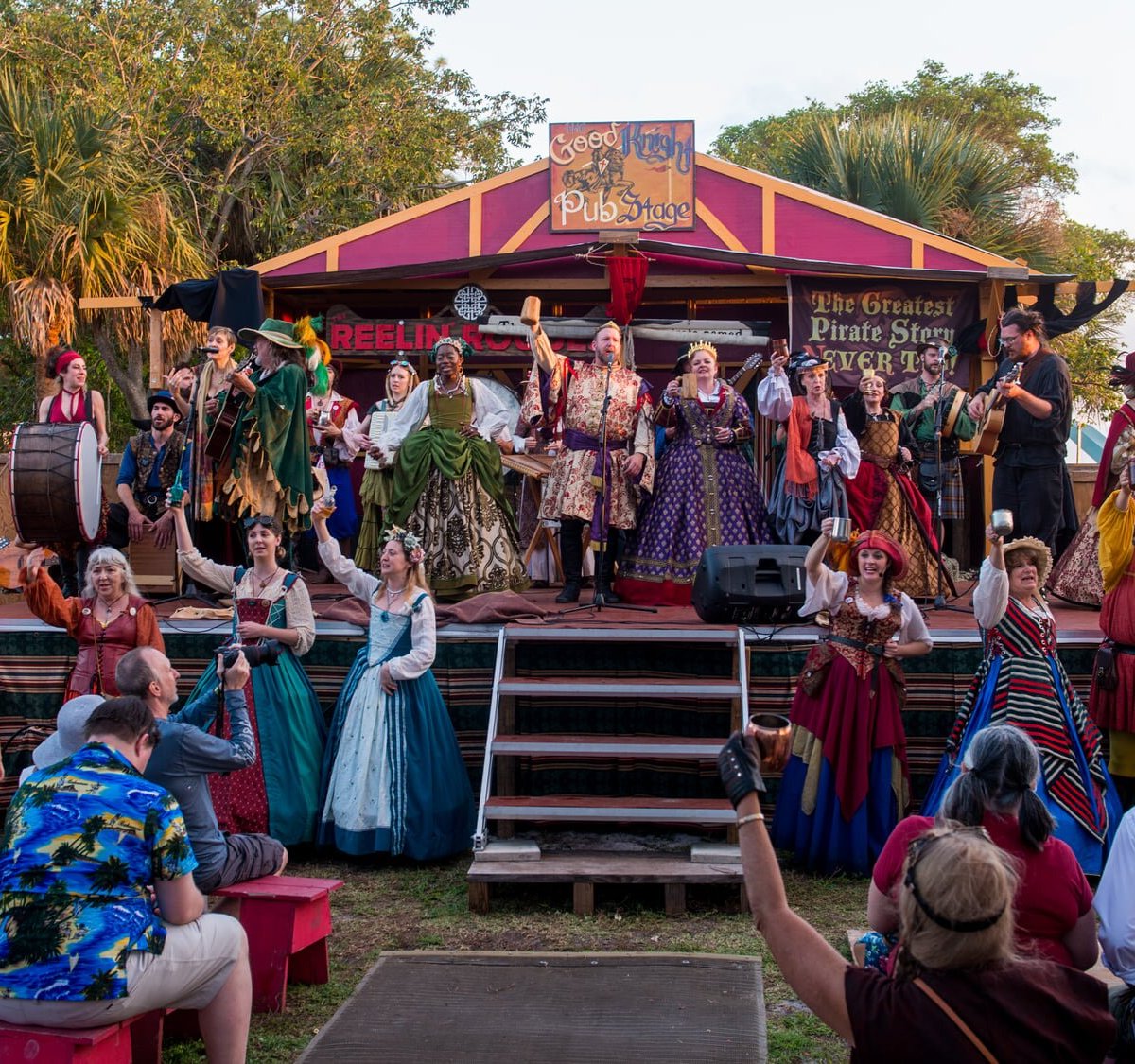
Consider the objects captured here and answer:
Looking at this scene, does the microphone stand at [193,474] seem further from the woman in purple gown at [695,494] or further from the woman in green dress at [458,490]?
the woman in purple gown at [695,494]

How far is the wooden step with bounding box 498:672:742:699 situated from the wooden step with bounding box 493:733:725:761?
23 centimetres

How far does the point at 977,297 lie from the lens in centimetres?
996

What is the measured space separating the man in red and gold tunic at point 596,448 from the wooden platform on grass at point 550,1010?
2892mm

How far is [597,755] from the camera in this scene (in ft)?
20.7

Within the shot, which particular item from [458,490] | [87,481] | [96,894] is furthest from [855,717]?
[87,481]

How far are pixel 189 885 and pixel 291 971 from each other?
1.48 m

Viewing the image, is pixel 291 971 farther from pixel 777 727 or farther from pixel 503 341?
pixel 503 341

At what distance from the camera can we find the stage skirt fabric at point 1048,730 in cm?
579

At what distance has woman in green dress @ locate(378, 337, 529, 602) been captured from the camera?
25.9 ft

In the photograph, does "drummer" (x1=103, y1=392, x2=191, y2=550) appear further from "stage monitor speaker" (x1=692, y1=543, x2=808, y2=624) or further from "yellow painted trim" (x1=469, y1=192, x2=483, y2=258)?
"yellow painted trim" (x1=469, y1=192, x2=483, y2=258)

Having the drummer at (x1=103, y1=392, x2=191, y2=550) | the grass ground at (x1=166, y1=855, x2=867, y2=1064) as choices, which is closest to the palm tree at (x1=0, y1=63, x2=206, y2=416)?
the drummer at (x1=103, y1=392, x2=191, y2=550)

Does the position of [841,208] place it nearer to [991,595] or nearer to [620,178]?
[620,178]

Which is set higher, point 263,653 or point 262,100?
point 262,100

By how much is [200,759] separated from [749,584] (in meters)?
2.15
